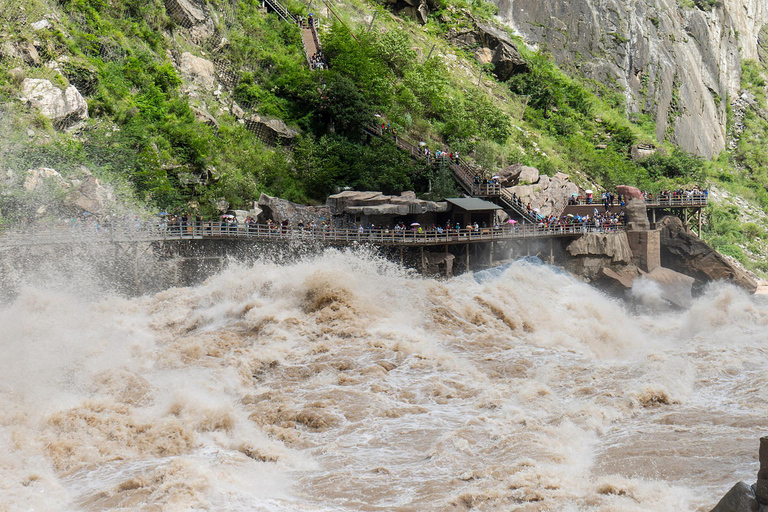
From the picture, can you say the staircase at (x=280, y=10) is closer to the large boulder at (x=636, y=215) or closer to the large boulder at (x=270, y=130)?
the large boulder at (x=270, y=130)

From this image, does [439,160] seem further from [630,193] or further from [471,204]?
[630,193]

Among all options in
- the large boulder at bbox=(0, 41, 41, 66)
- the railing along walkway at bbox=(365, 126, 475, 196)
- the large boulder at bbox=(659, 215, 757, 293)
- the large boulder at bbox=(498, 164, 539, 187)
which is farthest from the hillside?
the large boulder at bbox=(659, 215, 757, 293)

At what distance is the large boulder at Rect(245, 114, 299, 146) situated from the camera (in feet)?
148

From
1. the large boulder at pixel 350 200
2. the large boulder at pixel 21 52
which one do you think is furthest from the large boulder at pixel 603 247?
the large boulder at pixel 21 52

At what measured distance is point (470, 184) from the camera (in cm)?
4244

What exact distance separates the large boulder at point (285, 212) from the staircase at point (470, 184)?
1016cm

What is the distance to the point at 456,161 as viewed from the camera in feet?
147

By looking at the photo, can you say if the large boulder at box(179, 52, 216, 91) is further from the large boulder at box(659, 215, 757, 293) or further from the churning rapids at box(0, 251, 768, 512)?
the large boulder at box(659, 215, 757, 293)

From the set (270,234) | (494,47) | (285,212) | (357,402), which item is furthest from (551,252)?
(494,47)

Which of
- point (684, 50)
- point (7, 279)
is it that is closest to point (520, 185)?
point (7, 279)

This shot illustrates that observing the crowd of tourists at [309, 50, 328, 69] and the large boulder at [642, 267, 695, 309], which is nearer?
the large boulder at [642, 267, 695, 309]

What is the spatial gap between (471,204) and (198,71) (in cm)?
2186

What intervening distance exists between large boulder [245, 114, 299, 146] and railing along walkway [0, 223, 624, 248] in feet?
41.9

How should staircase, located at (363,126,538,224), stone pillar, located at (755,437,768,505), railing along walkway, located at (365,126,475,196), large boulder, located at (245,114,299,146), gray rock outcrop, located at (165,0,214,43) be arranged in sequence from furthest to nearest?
1. gray rock outcrop, located at (165,0,214,43)
2. large boulder, located at (245,114,299,146)
3. railing along walkway, located at (365,126,475,196)
4. staircase, located at (363,126,538,224)
5. stone pillar, located at (755,437,768,505)
